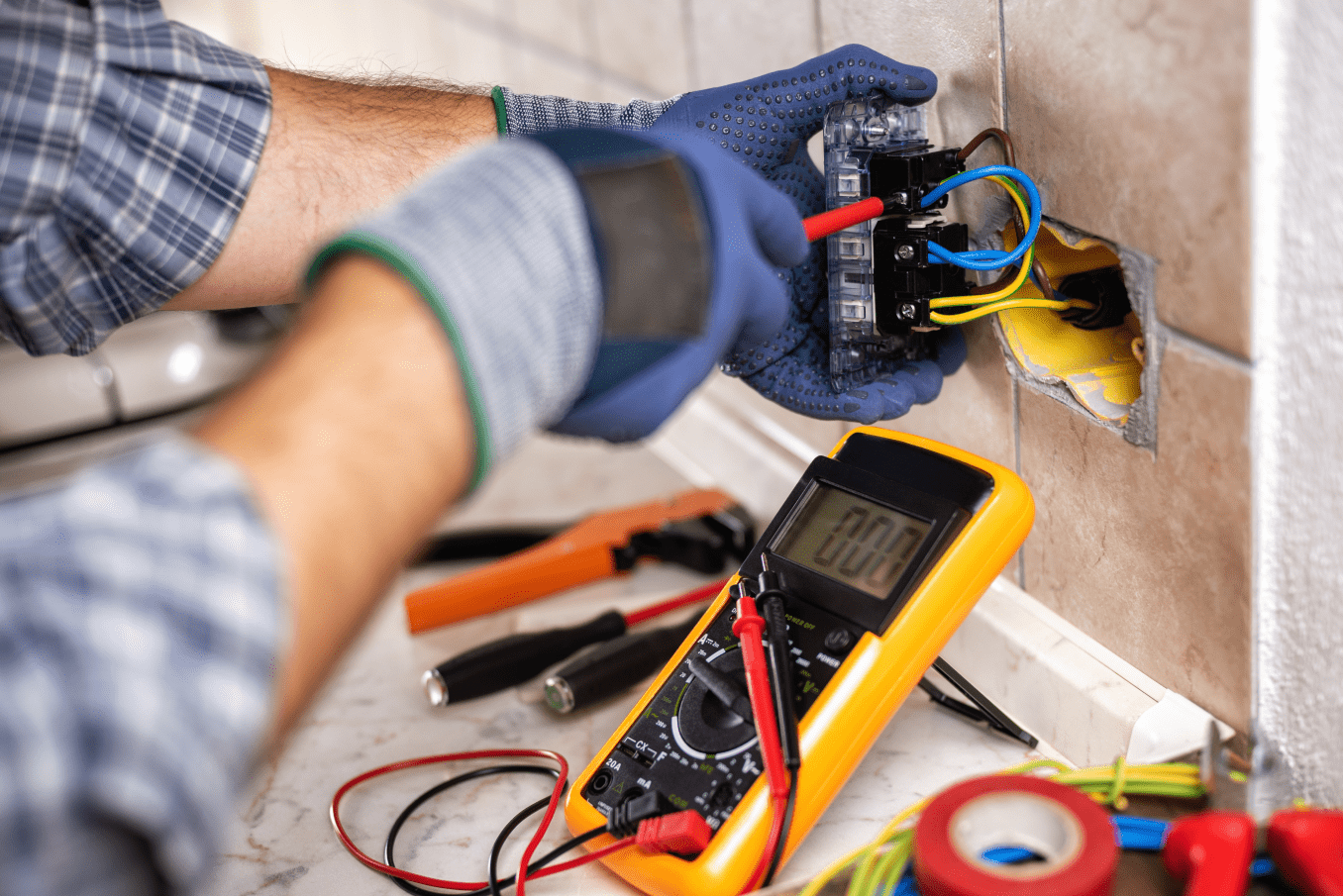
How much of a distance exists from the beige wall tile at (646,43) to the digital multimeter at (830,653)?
567mm

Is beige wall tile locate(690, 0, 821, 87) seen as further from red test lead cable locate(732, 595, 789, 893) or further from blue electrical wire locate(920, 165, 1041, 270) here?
red test lead cable locate(732, 595, 789, 893)

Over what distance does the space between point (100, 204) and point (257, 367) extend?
0.94 feet

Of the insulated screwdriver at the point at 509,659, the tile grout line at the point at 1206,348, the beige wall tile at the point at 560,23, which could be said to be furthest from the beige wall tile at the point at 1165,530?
the beige wall tile at the point at 560,23

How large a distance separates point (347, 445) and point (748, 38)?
0.66m

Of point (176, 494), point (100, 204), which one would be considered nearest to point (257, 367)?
point (176, 494)

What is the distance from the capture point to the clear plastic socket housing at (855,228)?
616 millimetres

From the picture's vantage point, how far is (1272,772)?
18.3 inches

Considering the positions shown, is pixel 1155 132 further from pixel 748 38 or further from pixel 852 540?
pixel 748 38

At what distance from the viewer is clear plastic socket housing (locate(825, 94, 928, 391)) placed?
24.2 inches

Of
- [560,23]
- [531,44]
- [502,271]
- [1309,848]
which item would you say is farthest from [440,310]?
[531,44]

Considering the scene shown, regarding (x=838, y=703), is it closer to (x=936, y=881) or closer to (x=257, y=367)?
(x=936, y=881)

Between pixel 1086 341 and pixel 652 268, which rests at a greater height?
pixel 652 268

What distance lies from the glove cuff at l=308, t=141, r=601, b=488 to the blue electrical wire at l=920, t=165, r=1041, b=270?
26 centimetres

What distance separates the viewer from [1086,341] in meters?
0.62
